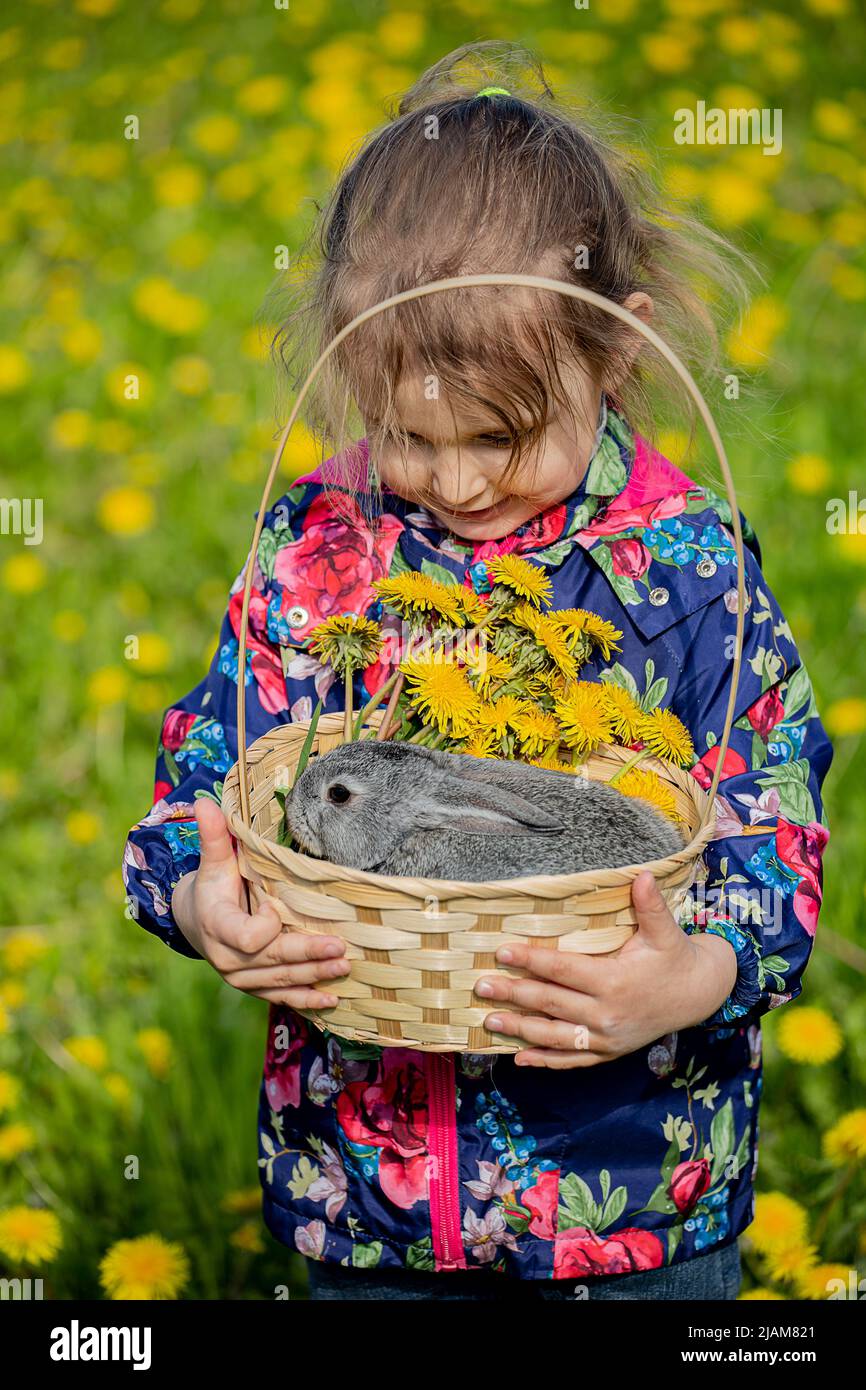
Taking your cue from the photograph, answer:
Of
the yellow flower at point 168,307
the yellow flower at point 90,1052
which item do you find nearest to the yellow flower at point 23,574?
the yellow flower at point 168,307

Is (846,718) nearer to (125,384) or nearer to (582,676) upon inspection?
(582,676)

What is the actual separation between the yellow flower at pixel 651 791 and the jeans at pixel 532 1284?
732 millimetres

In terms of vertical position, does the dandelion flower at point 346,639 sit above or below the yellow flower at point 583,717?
above

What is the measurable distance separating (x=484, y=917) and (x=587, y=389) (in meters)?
0.90

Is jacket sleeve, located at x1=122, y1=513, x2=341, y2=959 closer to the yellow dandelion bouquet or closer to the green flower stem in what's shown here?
the yellow dandelion bouquet

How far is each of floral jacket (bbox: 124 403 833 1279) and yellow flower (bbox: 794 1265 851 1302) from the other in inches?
20.8

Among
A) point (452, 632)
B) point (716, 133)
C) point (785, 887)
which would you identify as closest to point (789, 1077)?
point (785, 887)

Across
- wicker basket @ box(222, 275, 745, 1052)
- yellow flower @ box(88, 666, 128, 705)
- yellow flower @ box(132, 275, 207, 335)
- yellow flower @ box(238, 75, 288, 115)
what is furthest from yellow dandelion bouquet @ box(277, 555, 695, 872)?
yellow flower @ box(238, 75, 288, 115)

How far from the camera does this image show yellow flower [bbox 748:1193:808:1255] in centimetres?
266

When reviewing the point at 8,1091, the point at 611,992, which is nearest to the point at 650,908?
the point at 611,992

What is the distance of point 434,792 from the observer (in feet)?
6.13

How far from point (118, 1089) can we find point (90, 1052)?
111 mm

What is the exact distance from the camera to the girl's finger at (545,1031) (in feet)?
5.35

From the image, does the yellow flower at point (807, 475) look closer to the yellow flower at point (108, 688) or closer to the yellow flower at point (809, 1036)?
the yellow flower at point (809, 1036)
